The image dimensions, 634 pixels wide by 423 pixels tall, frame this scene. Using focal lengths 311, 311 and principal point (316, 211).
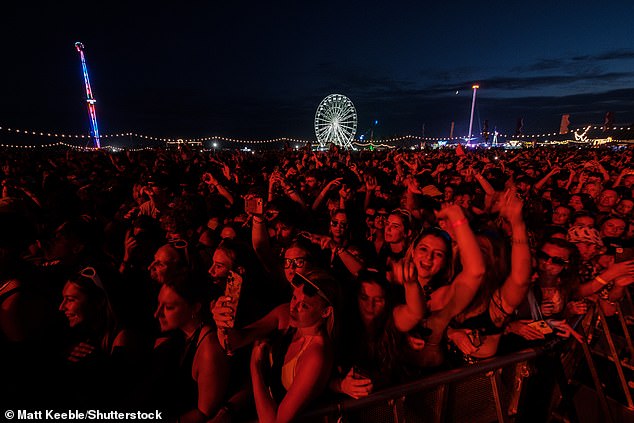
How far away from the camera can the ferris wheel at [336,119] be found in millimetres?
42344

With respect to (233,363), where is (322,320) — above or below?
above

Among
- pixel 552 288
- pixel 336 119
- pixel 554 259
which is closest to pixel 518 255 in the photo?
pixel 554 259

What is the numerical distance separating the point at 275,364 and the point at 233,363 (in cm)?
42

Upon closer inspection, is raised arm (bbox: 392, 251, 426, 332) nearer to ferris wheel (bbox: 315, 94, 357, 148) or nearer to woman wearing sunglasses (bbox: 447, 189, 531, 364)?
woman wearing sunglasses (bbox: 447, 189, 531, 364)

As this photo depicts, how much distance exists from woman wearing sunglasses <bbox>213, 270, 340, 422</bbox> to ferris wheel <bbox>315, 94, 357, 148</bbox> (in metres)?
42.4

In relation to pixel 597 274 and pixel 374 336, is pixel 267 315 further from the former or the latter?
pixel 597 274

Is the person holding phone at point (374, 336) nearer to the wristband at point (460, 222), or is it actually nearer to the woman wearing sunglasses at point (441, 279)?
the woman wearing sunglasses at point (441, 279)

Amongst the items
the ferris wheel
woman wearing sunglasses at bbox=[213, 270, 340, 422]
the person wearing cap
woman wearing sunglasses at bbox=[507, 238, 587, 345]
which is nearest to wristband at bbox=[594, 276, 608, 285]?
the person wearing cap

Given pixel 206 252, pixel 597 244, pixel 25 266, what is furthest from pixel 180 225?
pixel 597 244

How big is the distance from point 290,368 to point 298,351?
12 cm

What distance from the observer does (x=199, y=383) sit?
1781mm

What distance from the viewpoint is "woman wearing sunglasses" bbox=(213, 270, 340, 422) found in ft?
5.34

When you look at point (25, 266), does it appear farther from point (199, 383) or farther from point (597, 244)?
point (597, 244)

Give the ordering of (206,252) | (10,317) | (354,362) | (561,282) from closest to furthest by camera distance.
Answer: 1. (10,317)
2. (354,362)
3. (561,282)
4. (206,252)
